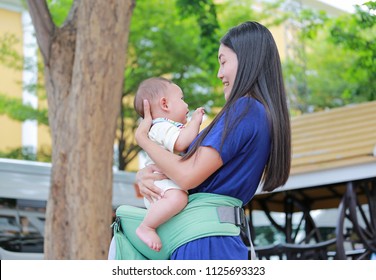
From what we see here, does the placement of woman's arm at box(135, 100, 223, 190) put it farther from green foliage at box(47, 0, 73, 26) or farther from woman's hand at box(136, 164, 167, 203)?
green foliage at box(47, 0, 73, 26)

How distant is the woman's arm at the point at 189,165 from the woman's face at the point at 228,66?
30 cm

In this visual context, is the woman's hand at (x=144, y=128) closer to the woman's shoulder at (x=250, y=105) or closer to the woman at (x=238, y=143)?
the woman at (x=238, y=143)

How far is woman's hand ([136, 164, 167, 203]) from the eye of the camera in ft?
10.3

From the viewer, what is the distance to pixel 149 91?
3.36 meters

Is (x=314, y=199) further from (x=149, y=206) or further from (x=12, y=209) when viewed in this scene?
(x=149, y=206)

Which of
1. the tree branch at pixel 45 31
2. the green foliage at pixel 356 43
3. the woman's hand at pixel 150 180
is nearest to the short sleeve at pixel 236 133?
the woman's hand at pixel 150 180

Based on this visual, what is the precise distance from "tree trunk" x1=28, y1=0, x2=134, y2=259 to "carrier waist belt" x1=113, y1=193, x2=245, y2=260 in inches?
188

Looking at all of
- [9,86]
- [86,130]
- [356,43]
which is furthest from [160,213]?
[9,86]

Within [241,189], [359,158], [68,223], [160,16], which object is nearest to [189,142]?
[241,189]

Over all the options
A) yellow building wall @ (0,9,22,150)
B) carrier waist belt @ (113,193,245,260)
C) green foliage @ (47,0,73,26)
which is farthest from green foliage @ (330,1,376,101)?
yellow building wall @ (0,9,22,150)

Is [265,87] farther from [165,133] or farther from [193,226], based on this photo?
[193,226]

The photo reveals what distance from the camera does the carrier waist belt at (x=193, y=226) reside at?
3027mm

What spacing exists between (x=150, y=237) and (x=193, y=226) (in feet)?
0.50
